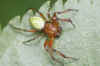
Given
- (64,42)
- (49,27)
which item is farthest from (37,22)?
(64,42)

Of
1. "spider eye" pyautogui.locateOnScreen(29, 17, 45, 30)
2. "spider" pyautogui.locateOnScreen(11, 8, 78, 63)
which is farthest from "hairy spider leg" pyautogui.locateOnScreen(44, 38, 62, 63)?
"spider eye" pyautogui.locateOnScreen(29, 17, 45, 30)

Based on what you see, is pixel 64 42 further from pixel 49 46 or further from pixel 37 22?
pixel 37 22

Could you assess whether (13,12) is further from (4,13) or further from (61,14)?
(61,14)

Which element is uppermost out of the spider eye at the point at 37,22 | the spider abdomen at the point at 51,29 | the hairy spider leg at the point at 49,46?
the spider eye at the point at 37,22

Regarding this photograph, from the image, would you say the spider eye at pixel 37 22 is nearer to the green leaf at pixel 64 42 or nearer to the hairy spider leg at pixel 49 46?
the green leaf at pixel 64 42

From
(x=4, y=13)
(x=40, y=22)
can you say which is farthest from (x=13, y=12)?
(x=40, y=22)

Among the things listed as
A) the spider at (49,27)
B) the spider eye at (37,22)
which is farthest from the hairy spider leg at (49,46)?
the spider eye at (37,22)

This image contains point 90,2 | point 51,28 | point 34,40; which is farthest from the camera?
point 51,28

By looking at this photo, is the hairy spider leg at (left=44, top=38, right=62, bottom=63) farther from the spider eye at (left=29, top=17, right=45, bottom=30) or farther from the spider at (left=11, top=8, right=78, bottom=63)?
the spider eye at (left=29, top=17, right=45, bottom=30)
